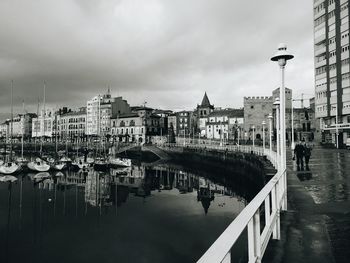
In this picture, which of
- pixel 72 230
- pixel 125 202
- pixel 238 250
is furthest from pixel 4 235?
pixel 238 250

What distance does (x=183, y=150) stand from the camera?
2532 inches

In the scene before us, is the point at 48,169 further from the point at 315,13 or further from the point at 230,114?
the point at 230,114

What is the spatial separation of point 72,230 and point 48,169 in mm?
30236

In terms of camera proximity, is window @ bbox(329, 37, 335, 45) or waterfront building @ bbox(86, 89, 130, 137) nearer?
window @ bbox(329, 37, 335, 45)

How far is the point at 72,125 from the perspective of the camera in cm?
12962

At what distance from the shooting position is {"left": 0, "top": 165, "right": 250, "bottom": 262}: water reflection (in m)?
15.1

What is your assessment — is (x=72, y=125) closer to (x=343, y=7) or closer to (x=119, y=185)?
(x=119, y=185)

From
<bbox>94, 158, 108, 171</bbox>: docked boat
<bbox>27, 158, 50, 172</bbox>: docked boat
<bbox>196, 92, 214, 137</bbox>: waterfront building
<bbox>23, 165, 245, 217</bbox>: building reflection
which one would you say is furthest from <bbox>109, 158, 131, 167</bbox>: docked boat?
<bbox>196, 92, 214, 137</bbox>: waterfront building

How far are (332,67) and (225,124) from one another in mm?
50881

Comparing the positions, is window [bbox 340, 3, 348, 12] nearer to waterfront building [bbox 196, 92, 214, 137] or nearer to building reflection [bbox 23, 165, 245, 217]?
building reflection [bbox 23, 165, 245, 217]

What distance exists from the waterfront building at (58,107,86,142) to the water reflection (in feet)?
290

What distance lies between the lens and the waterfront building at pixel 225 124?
3740 inches

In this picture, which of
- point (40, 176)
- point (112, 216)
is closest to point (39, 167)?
point (40, 176)

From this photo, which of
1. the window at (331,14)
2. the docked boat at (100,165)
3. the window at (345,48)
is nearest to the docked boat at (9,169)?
the docked boat at (100,165)
